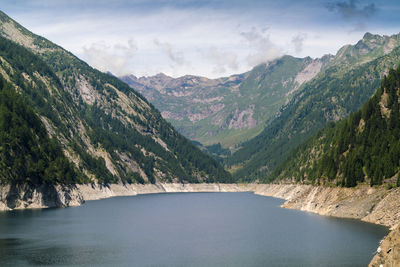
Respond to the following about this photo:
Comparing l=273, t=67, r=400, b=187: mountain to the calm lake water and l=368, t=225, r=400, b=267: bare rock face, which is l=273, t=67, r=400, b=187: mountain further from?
l=368, t=225, r=400, b=267: bare rock face

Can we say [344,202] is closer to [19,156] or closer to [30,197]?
[30,197]

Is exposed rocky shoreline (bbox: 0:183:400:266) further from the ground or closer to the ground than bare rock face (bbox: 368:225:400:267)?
closer to the ground

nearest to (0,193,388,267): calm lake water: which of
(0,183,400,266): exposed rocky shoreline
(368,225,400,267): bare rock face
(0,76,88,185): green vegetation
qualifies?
(0,183,400,266): exposed rocky shoreline

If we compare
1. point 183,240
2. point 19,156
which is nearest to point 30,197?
point 19,156

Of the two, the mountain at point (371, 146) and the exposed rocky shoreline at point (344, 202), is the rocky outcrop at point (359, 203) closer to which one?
the exposed rocky shoreline at point (344, 202)

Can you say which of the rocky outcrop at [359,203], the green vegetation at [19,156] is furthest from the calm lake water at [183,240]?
the green vegetation at [19,156]

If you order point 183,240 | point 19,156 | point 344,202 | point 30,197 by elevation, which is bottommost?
point 30,197

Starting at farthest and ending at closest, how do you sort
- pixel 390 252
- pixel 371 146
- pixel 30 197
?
pixel 30 197
pixel 371 146
pixel 390 252

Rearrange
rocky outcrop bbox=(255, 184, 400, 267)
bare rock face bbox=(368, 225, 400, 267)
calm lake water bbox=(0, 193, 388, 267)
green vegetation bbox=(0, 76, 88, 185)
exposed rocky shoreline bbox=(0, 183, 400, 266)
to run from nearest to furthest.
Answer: bare rock face bbox=(368, 225, 400, 267)
exposed rocky shoreline bbox=(0, 183, 400, 266)
calm lake water bbox=(0, 193, 388, 267)
rocky outcrop bbox=(255, 184, 400, 267)
green vegetation bbox=(0, 76, 88, 185)

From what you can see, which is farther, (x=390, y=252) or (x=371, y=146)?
(x=371, y=146)
